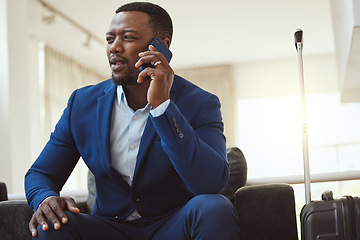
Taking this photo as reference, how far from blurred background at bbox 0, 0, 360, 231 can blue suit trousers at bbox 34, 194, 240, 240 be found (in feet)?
8.73

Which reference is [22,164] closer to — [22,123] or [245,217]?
[22,123]

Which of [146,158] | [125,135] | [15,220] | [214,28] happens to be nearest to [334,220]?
[146,158]

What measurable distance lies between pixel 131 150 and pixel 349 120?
7.93 meters

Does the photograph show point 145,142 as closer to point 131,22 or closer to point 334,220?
point 131,22

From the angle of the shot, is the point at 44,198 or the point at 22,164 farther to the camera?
the point at 22,164

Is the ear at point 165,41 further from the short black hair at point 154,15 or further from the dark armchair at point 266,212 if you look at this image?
the dark armchair at point 266,212

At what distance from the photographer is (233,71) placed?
9.49 meters

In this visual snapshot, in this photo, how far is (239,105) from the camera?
9.48 meters

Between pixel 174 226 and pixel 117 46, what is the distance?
584 millimetres

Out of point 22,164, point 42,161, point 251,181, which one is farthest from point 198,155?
point 22,164

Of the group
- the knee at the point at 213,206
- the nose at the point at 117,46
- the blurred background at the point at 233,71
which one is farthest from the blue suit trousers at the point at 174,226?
the blurred background at the point at 233,71

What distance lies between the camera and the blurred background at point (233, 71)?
203 inches

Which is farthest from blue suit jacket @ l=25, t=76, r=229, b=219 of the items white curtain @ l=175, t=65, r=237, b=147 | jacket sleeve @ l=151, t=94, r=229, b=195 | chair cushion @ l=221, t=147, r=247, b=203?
white curtain @ l=175, t=65, r=237, b=147

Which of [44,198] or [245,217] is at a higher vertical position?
[44,198]
